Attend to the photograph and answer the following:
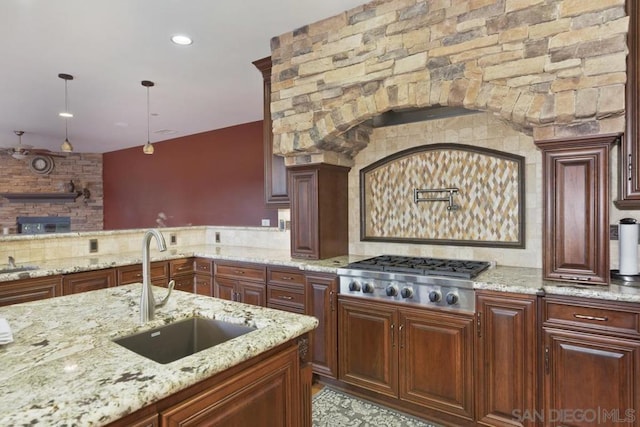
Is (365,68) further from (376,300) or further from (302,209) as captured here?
(376,300)

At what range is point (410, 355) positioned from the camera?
252cm

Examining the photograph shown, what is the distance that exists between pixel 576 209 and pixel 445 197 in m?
1.04

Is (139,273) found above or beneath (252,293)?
above

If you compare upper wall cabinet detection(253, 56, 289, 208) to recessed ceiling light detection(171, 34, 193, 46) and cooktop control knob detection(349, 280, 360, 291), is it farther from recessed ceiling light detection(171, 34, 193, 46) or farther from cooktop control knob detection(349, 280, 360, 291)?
cooktop control knob detection(349, 280, 360, 291)

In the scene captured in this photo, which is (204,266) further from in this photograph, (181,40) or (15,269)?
(181,40)

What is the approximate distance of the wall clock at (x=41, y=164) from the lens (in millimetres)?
7836

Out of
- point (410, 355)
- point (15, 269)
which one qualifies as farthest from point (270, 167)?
Result: point (15, 269)

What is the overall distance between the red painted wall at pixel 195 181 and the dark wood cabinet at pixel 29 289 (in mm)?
2945

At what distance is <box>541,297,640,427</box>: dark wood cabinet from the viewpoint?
1.89 meters

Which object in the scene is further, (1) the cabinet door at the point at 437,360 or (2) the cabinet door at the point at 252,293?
(2) the cabinet door at the point at 252,293

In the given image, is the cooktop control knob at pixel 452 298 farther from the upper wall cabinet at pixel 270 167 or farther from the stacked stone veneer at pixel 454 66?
the upper wall cabinet at pixel 270 167

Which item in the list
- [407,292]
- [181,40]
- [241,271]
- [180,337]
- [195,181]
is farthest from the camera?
[195,181]

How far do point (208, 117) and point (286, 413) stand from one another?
16.1 ft

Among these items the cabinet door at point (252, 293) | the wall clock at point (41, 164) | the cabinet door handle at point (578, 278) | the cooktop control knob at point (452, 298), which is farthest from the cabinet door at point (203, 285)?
the wall clock at point (41, 164)
